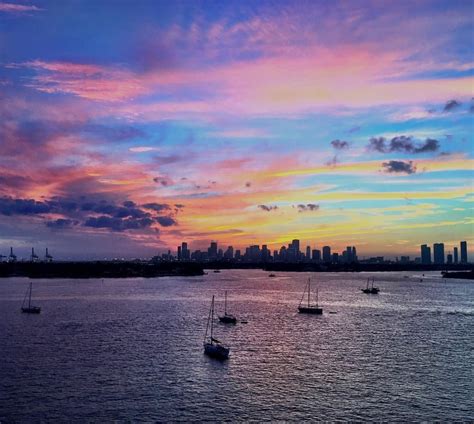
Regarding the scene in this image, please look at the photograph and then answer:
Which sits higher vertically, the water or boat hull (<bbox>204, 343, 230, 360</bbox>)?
boat hull (<bbox>204, 343, 230, 360</bbox>)

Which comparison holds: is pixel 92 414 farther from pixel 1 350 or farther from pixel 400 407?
pixel 1 350

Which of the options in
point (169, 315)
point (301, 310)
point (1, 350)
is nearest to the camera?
point (1, 350)

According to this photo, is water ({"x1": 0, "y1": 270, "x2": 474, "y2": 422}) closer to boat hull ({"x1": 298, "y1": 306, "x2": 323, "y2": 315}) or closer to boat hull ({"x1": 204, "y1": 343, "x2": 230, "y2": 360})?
boat hull ({"x1": 204, "y1": 343, "x2": 230, "y2": 360})

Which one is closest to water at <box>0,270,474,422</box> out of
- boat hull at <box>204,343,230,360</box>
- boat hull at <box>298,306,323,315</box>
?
boat hull at <box>204,343,230,360</box>

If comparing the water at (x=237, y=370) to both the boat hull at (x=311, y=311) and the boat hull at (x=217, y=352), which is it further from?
the boat hull at (x=311, y=311)

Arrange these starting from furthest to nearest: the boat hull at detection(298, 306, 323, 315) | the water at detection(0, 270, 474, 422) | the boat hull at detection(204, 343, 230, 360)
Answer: the boat hull at detection(298, 306, 323, 315)
the boat hull at detection(204, 343, 230, 360)
the water at detection(0, 270, 474, 422)

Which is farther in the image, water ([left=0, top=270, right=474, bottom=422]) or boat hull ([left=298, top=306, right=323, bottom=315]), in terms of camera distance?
boat hull ([left=298, top=306, right=323, bottom=315])

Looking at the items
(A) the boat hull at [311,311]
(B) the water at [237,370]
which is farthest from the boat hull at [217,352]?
(A) the boat hull at [311,311]

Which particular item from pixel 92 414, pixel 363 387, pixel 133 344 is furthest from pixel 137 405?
pixel 133 344
